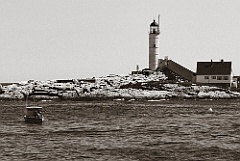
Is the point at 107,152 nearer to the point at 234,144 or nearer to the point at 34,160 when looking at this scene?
the point at 34,160

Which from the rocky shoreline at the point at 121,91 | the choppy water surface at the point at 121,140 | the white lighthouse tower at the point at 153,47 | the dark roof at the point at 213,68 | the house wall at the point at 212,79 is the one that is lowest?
the choppy water surface at the point at 121,140

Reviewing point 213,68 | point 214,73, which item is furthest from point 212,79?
point 213,68

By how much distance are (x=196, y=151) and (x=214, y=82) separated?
7761 cm

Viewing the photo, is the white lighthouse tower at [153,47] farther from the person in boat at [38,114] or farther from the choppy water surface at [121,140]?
the person in boat at [38,114]

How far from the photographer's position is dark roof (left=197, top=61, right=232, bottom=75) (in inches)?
4114

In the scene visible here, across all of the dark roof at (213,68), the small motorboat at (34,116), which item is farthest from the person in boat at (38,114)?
the dark roof at (213,68)

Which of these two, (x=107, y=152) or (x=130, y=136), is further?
(x=130, y=136)

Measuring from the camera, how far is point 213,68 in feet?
345

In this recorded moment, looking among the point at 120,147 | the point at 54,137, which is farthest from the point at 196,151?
the point at 54,137

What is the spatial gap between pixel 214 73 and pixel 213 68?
1.05 metres

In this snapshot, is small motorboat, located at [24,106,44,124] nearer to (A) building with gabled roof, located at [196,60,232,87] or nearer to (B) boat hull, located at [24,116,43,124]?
(B) boat hull, located at [24,116,43,124]

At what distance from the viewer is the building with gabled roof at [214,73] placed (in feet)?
343

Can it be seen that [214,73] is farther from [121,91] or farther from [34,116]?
[34,116]

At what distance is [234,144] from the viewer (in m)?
32.1
